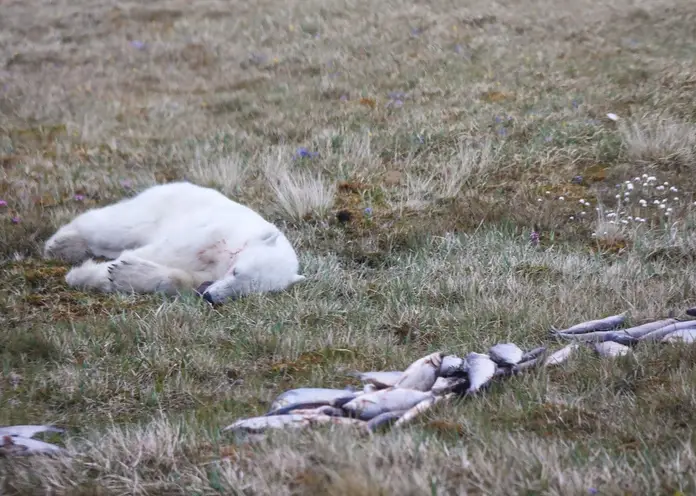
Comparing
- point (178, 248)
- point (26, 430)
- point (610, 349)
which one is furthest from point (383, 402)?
point (178, 248)

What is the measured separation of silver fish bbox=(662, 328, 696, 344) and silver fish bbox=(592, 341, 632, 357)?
213mm

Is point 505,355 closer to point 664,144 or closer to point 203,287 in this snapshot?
point 203,287

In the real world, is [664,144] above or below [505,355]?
below

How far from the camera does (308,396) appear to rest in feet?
9.63

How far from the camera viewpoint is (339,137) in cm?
854

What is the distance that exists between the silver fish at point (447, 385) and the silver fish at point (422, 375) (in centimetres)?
4

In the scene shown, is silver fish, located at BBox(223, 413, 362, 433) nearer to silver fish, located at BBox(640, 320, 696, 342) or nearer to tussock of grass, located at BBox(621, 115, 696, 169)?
silver fish, located at BBox(640, 320, 696, 342)

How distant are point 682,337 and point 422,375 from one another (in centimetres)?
128

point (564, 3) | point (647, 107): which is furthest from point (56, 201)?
point (564, 3)

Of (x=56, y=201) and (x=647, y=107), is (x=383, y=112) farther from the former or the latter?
(x=56, y=201)

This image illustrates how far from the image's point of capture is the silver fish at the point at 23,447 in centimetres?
251

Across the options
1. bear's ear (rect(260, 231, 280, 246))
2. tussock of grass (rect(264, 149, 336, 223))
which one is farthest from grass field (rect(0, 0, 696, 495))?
bear's ear (rect(260, 231, 280, 246))

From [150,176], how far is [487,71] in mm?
5921

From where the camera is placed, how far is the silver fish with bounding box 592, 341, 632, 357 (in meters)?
3.28
